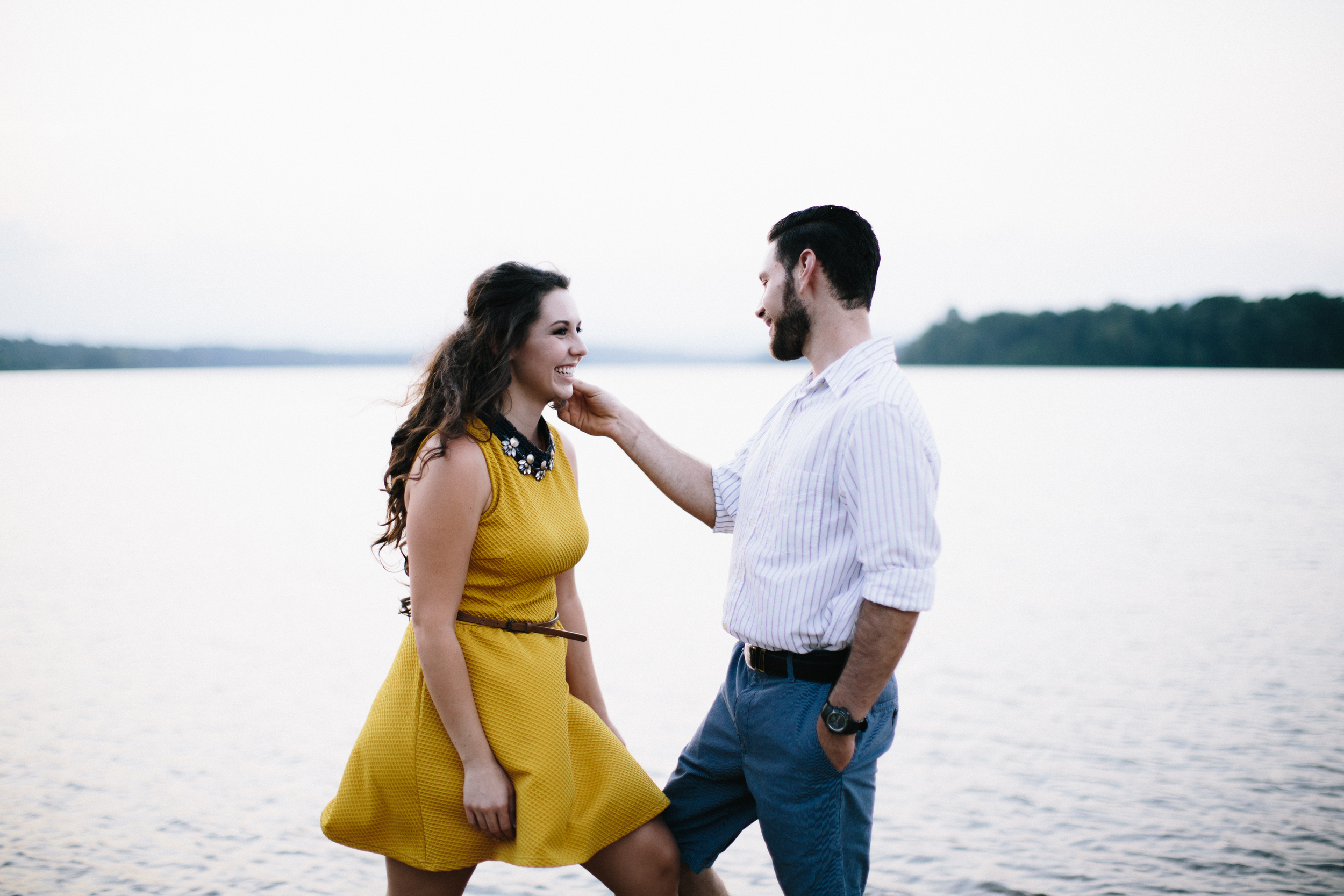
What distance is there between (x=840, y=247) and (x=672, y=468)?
98 cm

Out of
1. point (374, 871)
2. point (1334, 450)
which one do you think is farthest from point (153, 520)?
point (1334, 450)

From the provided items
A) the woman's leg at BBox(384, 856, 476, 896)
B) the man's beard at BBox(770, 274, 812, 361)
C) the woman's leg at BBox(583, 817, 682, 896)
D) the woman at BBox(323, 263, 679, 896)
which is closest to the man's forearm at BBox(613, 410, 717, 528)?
the woman at BBox(323, 263, 679, 896)

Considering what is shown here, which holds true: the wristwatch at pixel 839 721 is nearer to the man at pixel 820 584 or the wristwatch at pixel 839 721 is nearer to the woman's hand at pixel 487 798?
the man at pixel 820 584

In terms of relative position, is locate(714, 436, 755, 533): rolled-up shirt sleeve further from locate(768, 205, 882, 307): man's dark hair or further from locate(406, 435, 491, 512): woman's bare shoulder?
locate(406, 435, 491, 512): woman's bare shoulder

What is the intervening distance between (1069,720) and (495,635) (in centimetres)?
553

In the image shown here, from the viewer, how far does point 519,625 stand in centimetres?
261

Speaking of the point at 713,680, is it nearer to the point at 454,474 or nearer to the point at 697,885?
the point at 697,885

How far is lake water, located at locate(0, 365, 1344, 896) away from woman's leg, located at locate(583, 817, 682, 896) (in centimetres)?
158

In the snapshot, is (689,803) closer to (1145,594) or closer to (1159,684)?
(1159,684)

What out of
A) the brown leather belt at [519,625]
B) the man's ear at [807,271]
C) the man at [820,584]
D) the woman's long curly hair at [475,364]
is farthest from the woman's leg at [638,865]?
the man's ear at [807,271]

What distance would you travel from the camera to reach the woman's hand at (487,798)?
8.07 feet

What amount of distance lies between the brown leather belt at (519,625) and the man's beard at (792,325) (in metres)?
1.06

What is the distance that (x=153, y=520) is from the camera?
14.8 m

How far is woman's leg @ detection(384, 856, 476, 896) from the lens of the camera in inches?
100
